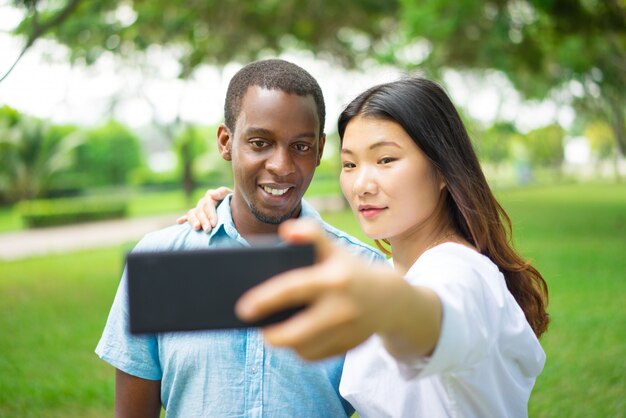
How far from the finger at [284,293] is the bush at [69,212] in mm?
24132

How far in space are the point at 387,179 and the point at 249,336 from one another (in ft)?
2.49

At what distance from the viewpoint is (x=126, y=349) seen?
7.45 ft

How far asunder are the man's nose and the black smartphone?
4.28 feet

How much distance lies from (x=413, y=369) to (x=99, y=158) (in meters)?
39.6

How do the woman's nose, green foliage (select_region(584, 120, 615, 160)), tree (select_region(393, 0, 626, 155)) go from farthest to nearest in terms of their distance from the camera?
green foliage (select_region(584, 120, 615, 160)) → tree (select_region(393, 0, 626, 155)) → the woman's nose

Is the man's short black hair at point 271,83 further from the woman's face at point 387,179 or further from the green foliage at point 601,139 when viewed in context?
the green foliage at point 601,139

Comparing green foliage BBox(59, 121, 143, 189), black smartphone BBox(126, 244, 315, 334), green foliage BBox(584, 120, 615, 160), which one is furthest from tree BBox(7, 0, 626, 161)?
green foliage BBox(584, 120, 615, 160)

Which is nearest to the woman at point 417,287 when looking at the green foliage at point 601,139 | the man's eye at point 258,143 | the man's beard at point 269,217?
the man's eye at point 258,143

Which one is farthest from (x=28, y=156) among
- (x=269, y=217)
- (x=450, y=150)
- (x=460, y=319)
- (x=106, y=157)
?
(x=460, y=319)

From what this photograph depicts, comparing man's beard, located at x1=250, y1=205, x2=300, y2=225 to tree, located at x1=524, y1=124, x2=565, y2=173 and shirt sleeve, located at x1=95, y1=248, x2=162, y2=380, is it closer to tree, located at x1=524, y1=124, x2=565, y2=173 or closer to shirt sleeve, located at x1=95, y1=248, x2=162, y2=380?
shirt sleeve, located at x1=95, y1=248, x2=162, y2=380

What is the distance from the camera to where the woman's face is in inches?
71.0

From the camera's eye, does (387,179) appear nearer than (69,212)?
Yes

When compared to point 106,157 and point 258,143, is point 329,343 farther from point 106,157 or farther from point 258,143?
point 106,157

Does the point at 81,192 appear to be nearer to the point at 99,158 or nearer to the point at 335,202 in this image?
the point at 99,158
